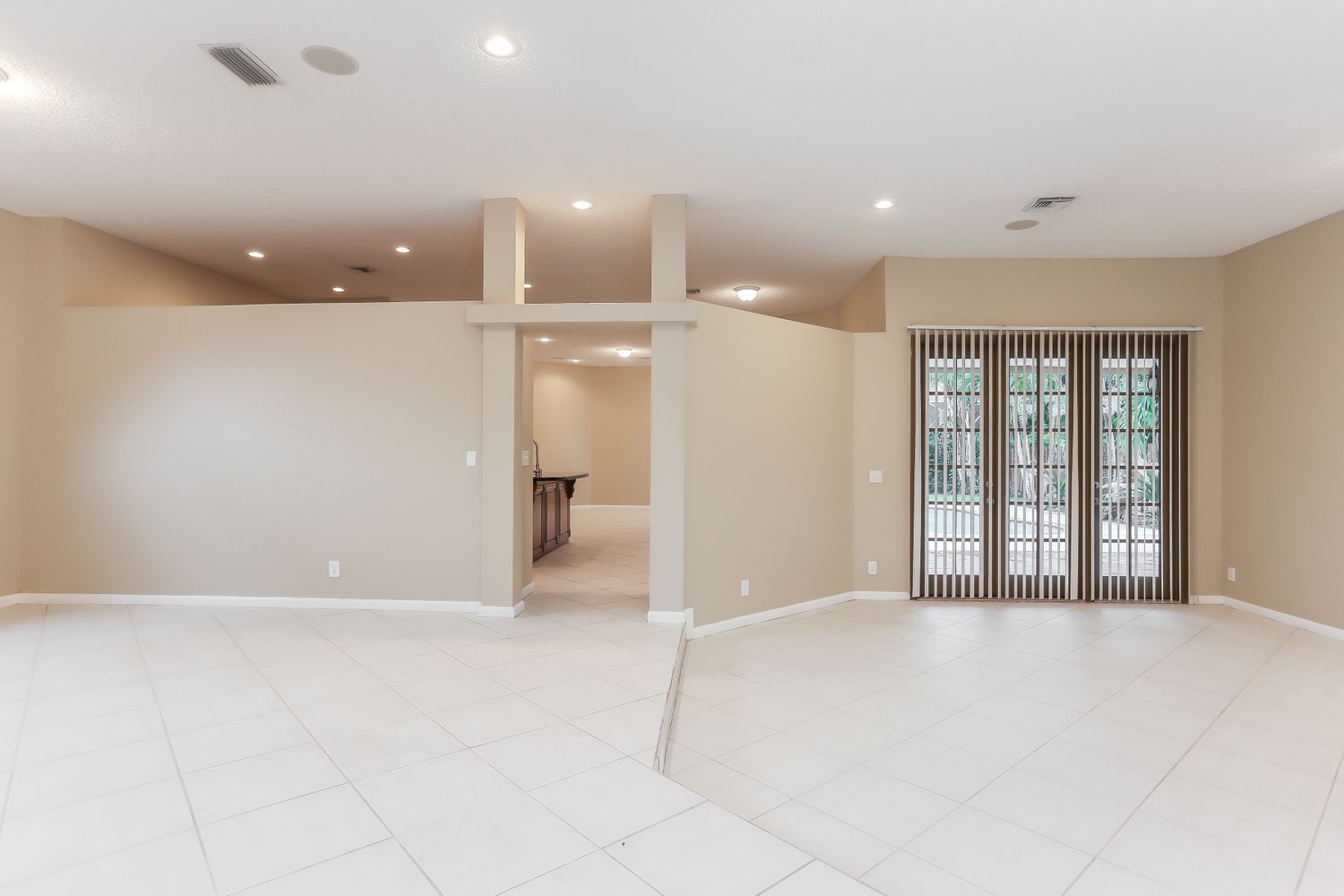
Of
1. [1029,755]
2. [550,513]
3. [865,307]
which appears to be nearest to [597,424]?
[550,513]

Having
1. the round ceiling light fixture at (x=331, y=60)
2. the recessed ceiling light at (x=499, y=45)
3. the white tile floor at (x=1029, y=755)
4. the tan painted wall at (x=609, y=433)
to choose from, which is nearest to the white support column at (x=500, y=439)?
the white tile floor at (x=1029, y=755)

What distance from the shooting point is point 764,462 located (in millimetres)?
5230

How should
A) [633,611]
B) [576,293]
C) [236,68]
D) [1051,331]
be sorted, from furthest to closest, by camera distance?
[576,293] < [1051,331] < [633,611] < [236,68]

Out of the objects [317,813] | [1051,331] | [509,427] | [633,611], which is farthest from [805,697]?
[1051,331]

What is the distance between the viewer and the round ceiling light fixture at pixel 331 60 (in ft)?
9.59

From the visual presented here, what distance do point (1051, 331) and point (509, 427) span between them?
A: 4.67 meters

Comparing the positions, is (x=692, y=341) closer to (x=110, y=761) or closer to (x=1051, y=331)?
(x=1051, y=331)

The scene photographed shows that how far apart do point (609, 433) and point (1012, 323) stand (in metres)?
8.29

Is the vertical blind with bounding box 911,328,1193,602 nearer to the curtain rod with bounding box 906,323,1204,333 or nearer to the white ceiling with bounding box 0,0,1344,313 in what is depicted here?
the curtain rod with bounding box 906,323,1204,333

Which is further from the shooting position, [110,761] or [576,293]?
[576,293]

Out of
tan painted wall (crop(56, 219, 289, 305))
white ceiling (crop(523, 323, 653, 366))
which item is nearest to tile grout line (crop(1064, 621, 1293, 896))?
white ceiling (crop(523, 323, 653, 366))

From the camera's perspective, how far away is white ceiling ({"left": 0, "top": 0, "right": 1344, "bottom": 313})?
272 centimetres

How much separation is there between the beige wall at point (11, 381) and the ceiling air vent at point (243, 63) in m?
3.49

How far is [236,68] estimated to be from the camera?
306cm
